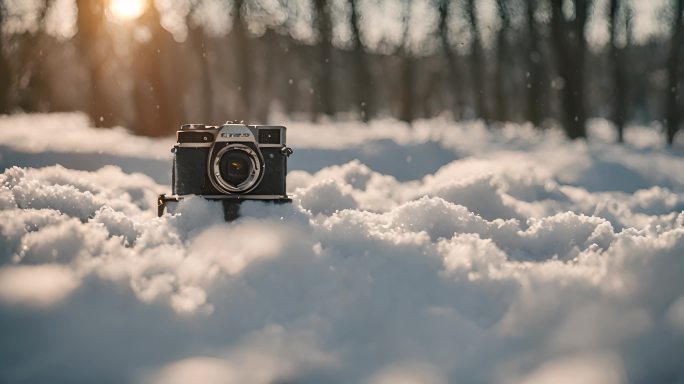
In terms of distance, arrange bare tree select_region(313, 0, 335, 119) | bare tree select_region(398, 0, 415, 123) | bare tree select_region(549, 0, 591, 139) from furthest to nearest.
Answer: bare tree select_region(398, 0, 415, 123) < bare tree select_region(313, 0, 335, 119) < bare tree select_region(549, 0, 591, 139)

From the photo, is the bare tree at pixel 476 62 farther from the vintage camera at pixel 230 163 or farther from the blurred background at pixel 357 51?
the vintage camera at pixel 230 163

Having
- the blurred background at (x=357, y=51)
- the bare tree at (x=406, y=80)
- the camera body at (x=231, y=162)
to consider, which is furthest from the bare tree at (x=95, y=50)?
the camera body at (x=231, y=162)

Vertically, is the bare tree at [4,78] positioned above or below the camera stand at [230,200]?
above

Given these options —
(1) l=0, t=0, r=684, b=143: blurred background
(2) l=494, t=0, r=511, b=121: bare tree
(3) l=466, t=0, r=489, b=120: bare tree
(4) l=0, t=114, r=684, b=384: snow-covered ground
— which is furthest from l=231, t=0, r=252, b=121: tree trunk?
(4) l=0, t=114, r=684, b=384: snow-covered ground

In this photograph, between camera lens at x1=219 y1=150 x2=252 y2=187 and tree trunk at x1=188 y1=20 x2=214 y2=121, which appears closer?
camera lens at x1=219 y1=150 x2=252 y2=187

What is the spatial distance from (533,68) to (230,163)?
17801 millimetres

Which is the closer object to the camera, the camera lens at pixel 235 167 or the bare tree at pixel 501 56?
the camera lens at pixel 235 167

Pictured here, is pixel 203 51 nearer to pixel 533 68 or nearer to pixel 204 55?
pixel 204 55

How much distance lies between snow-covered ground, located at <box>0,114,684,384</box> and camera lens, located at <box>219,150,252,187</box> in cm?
34

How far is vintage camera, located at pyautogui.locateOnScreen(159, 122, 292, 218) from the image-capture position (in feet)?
20.7

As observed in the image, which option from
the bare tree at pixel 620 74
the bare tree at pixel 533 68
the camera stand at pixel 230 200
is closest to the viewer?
the camera stand at pixel 230 200

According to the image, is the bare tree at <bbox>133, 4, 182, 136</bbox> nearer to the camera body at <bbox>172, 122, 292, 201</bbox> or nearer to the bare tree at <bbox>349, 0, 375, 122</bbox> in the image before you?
the bare tree at <bbox>349, 0, 375, 122</bbox>

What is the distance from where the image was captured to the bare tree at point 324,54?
23375 mm

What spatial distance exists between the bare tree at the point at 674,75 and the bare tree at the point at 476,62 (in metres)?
5.11
